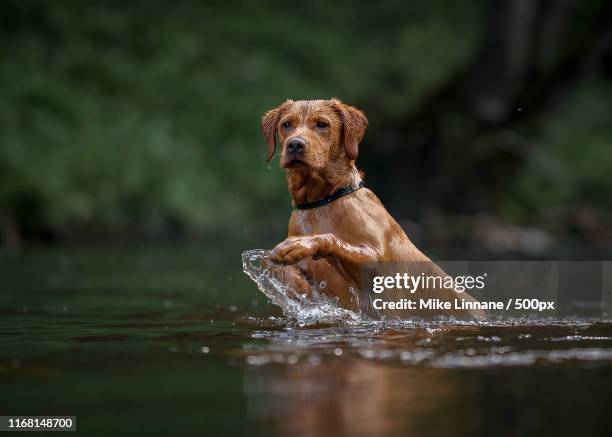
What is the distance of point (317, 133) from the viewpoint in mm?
6219

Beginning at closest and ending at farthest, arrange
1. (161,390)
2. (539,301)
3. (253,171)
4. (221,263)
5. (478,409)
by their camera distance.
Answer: (478,409) < (161,390) < (539,301) < (221,263) < (253,171)

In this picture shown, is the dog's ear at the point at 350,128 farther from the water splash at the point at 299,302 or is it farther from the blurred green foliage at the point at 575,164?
the blurred green foliage at the point at 575,164

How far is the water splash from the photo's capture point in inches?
238

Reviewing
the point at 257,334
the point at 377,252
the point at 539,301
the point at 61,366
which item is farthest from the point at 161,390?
the point at 539,301

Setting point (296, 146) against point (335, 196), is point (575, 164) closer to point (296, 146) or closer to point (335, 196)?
point (335, 196)

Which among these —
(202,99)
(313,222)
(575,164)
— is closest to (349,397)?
(313,222)

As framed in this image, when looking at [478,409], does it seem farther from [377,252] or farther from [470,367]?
[377,252]

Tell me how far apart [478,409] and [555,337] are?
2.05 m

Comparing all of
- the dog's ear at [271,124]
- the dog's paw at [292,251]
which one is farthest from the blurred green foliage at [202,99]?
the dog's paw at [292,251]

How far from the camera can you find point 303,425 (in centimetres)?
317

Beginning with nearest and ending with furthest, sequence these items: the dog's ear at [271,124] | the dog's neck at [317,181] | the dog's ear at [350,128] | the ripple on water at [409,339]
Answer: the ripple on water at [409,339]
the dog's neck at [317,181]
the dog's ear at [350,128]
the dog's ear at [271,124]

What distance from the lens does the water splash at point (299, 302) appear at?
19.9 ft

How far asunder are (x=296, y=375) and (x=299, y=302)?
7.24 ft

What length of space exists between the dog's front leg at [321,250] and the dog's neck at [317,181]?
493 millimetres
